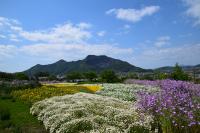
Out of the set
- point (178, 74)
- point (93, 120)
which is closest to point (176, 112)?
point (93, 120)

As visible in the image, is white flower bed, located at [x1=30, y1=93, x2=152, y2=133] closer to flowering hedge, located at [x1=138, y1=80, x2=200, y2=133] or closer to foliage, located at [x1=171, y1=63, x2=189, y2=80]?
flowering hedge, located at [x1=138, y1=80, x2=200, y2=133]

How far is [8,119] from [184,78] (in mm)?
26625

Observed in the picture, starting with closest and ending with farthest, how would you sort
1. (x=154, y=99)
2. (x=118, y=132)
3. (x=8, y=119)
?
(x=118, y=132)
(x=154, y=99)
(x=8, y=119)

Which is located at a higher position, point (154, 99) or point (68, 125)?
point (154, 99)

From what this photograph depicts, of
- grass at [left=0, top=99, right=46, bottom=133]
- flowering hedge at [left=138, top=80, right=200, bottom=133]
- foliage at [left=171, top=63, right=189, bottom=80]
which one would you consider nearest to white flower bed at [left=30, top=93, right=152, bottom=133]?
flowering hedge at [left=138, top=80, right=200, bottom=133]

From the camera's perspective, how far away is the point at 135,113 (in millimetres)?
11641

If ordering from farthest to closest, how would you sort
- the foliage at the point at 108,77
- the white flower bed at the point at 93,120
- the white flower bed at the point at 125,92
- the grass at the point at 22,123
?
the foliage at the point at 108,77, the white flower bed at the point at 125,92, the grass at the point at 22,123, the white flower bed at the point at 93,120

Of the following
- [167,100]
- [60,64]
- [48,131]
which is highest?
[60,64]

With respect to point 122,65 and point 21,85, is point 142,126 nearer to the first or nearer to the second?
point 21,85

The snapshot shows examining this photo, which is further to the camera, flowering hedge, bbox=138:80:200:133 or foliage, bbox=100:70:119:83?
foliage, bbox=100:70:119:83

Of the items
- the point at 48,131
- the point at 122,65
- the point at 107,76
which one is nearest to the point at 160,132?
the point at 48,131

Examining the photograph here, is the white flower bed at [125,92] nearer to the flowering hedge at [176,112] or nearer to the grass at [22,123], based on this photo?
the grass at [22,123]

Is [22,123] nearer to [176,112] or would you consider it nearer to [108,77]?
[176,112]

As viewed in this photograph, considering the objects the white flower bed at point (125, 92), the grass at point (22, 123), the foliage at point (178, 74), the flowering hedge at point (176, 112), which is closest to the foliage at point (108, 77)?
the foliage at point (178, 74)
